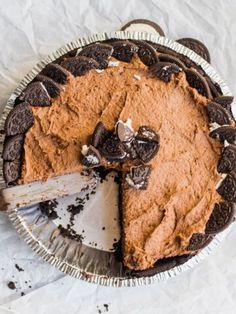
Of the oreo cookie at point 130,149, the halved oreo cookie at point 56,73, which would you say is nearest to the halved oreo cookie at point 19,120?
the halved oreo cookie at point 56,73

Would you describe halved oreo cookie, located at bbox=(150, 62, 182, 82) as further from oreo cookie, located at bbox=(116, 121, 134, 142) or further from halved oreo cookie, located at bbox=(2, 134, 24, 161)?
halved oreo cookie, located at bbox=(2, 134, 24, 161)

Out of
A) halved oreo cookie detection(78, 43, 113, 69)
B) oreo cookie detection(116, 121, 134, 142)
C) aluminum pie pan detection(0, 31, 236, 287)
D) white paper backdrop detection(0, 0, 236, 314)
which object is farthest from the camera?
white paper backdrop detection(0, 0, 236, 314)

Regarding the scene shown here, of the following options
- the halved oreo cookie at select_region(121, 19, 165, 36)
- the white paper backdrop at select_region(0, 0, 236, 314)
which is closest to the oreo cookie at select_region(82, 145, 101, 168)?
the white paper backdrop at select_region(0, 0, 236, 314)

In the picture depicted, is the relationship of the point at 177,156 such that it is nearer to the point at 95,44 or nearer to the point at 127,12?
the point at 95,44

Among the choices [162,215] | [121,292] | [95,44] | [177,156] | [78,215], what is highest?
[95,44]

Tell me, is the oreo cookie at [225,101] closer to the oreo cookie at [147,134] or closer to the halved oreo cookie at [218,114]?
the halved oreo cookie at [218,114]

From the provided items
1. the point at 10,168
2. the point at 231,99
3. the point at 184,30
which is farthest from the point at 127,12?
the point at 10,168
